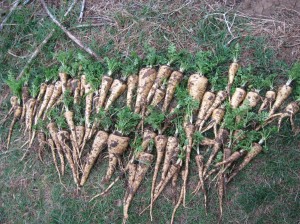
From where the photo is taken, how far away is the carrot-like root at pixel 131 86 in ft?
12.9

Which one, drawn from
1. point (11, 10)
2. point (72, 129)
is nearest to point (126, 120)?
point (72, 129)

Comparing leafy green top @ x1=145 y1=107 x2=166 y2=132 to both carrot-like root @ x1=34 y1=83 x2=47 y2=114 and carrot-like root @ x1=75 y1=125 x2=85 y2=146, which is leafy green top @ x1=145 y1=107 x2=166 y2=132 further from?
carrot-like root @ x1=34 y1=83 x2=47 y2=114

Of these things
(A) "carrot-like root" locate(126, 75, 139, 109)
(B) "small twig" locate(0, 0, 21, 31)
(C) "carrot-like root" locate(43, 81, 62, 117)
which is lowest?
(A) "carrot-like root" locate(126, 75, 139, 109)

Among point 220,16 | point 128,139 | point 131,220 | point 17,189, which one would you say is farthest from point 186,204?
point 220,16

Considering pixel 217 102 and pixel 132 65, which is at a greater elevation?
pixel 132 65

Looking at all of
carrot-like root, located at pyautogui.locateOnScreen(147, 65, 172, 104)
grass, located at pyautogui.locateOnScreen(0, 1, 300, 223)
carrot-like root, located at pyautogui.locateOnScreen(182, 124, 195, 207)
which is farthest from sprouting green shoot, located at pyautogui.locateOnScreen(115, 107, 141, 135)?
carrot-like root, located at pyautogui.locateOnScreen(182, 124, 195, 207)

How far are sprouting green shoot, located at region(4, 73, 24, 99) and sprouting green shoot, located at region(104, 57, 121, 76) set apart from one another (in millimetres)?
995

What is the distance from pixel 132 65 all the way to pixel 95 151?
921mm

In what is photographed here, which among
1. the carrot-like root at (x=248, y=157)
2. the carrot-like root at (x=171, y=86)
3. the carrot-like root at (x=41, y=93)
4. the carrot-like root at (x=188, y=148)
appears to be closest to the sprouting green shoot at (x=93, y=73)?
the carrot-like root at (x=41, y=93)

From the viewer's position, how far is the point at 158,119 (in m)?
3.62

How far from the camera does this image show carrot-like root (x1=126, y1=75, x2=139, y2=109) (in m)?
3.93

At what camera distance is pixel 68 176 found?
387 cm

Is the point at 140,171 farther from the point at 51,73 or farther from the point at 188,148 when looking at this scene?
the point at 51,73

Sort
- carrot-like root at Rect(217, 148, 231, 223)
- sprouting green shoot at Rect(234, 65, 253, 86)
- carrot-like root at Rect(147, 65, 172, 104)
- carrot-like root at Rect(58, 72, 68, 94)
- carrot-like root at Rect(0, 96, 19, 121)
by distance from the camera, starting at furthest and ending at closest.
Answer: carrot-like root at Rect(0, 96, 19, 121)
carrot-like root at Rect(58, 72, 68, 94)
carrot-like root at Rect(147, 65, 172, 104)
sprouting green shoot at Rect(234, 65, 253, 86)
carrot-like root at Rect(217, 148, 231, 223)
